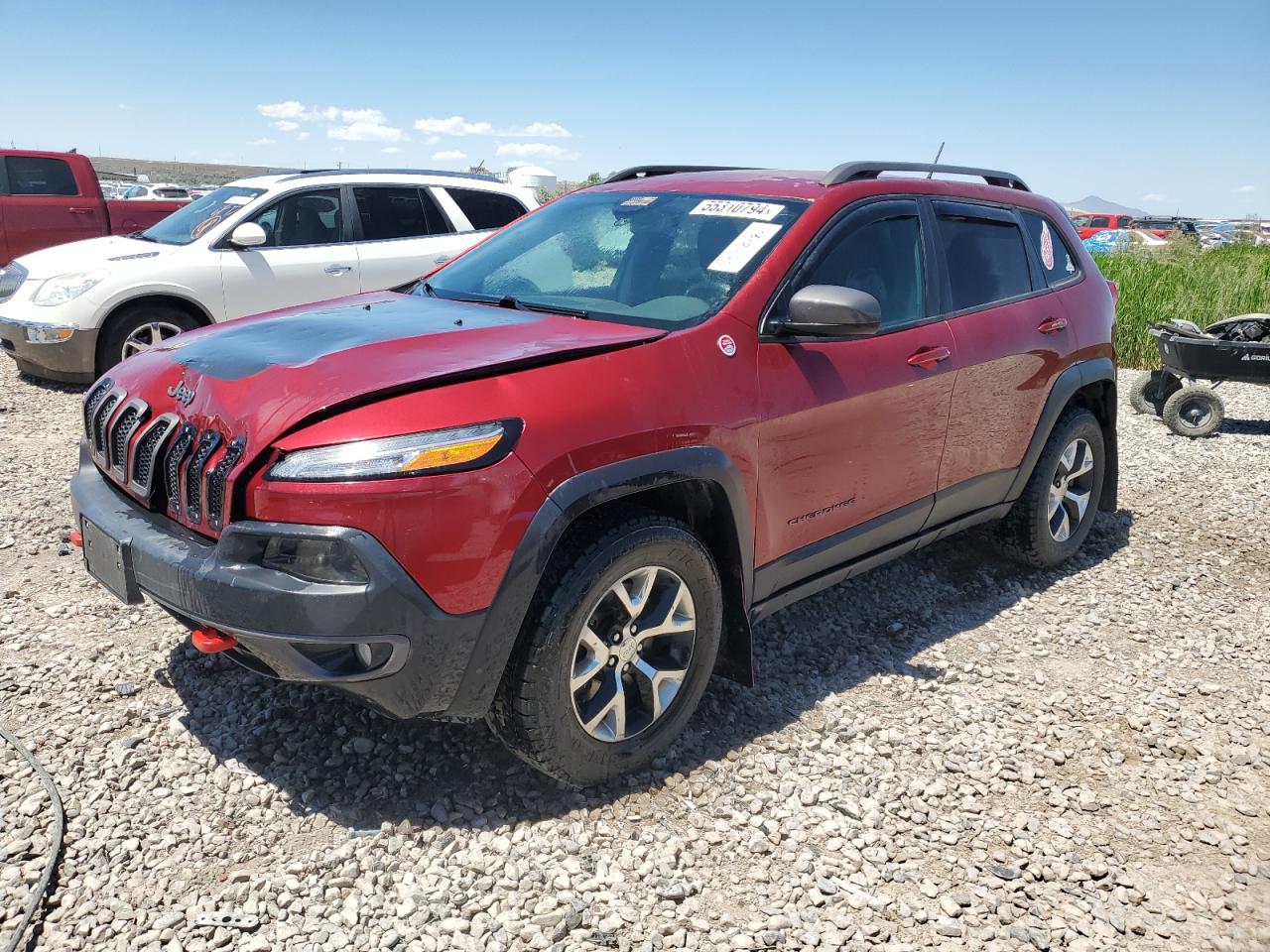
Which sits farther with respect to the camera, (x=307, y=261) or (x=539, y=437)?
(x=307, y=261)

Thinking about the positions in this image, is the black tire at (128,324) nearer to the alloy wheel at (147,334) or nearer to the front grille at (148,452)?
the alloy wheel at (147,334)

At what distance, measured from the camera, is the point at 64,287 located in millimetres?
7672

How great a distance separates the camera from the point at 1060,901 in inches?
109

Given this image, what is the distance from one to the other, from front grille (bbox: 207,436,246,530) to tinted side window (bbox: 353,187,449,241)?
20.6 feet

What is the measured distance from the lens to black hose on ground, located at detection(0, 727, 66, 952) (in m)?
2.43

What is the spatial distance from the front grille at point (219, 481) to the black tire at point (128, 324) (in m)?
5.65

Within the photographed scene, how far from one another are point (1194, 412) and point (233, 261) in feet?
26.9

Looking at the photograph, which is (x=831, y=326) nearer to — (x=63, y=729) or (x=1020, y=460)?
(x=1020, y=460)

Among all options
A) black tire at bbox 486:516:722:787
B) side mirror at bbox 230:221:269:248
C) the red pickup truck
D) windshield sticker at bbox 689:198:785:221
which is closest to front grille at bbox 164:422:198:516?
black tire at bbox 486:516:722:787

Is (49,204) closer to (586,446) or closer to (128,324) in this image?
(128,324)

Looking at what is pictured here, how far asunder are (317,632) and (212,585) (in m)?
0.32

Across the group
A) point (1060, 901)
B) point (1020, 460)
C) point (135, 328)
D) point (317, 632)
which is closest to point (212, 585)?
point (317, 632)

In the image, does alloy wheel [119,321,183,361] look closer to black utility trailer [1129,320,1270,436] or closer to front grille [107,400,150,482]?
front grille [107,400,150,482]

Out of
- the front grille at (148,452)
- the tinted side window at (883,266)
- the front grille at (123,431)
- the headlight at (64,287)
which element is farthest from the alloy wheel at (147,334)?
the tinted side window at (883,266)
